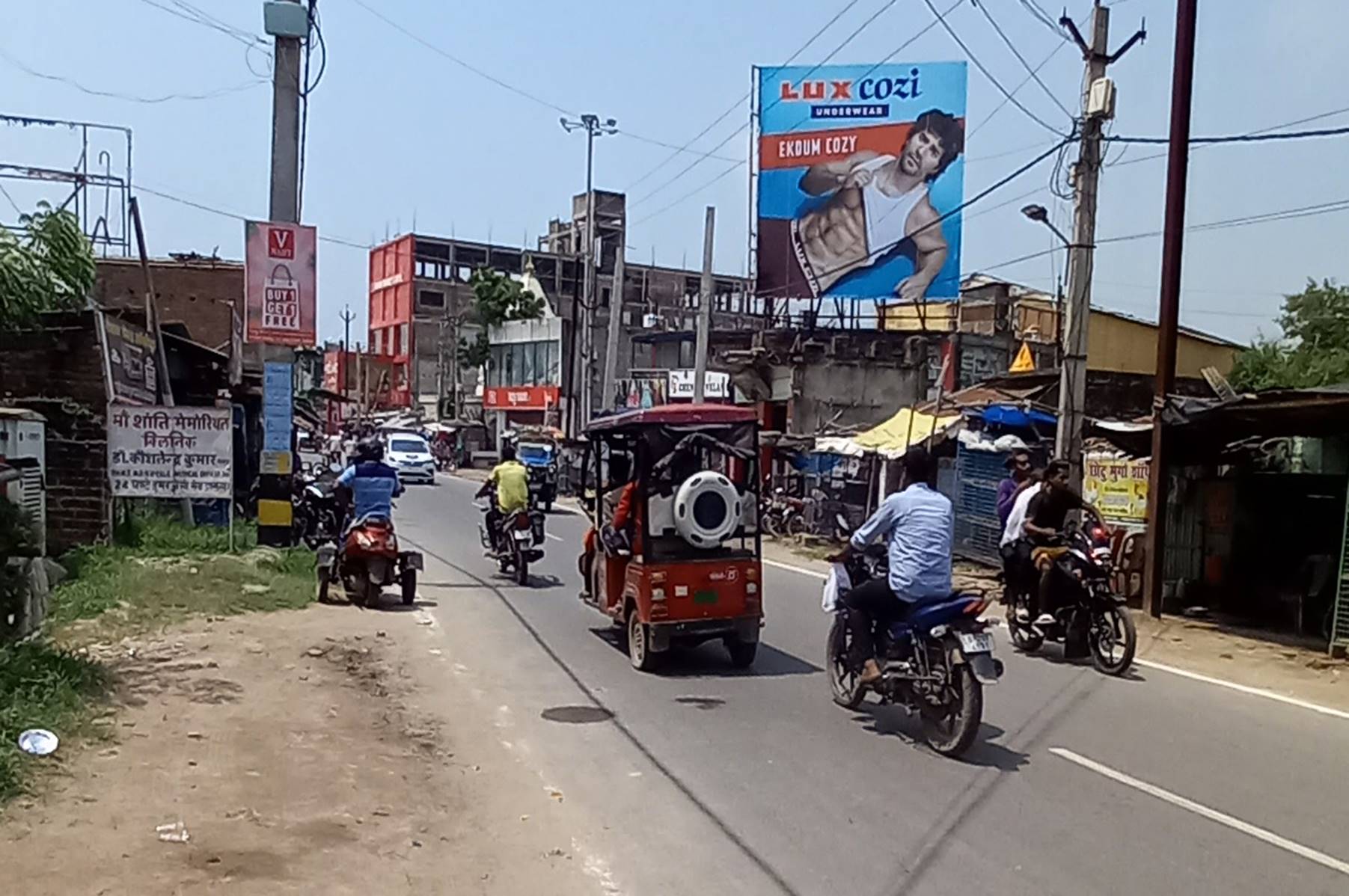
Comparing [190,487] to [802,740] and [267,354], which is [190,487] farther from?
[802,740]

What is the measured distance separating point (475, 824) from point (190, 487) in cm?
978

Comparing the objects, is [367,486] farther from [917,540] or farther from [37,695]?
[917,540]

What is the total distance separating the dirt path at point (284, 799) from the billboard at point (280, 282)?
19.7ft

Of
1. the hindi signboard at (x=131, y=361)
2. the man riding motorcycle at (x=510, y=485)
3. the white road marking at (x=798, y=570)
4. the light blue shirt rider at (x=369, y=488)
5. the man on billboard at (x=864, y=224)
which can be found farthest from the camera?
the man on billboard at (x=864, y=224)

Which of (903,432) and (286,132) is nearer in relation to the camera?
(286,132)

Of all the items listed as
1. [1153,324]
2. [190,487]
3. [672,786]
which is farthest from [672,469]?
[1153,324]

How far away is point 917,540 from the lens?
809cm

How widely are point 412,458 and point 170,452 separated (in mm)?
28658

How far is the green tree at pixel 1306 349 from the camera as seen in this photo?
28.3 meters

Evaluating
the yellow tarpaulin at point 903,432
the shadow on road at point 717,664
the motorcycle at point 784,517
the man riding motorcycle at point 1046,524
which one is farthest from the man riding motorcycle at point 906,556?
the motorcycle at point 784,517

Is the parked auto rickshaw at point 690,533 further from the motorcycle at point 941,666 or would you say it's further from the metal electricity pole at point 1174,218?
the metal electricity pole at point 1174,218

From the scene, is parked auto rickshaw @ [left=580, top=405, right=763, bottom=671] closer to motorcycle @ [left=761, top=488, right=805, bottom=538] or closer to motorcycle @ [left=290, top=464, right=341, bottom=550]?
motorcycle @ [left=290, top=464, right=341, bottom=550]

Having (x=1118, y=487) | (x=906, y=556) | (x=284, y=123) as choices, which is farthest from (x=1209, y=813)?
(x=284, y=123)

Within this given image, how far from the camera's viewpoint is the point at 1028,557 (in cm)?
1145
